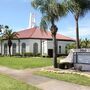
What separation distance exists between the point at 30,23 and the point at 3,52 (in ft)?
40.4

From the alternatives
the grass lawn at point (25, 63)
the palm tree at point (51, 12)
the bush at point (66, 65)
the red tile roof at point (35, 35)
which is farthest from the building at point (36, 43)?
the bush at point (66, 65)

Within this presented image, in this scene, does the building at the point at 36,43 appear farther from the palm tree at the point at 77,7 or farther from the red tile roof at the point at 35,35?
the palm tree at the point at 77,7

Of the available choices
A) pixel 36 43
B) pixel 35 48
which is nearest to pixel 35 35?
pixel 36 43

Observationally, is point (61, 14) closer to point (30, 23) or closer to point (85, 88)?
point (85, 88)

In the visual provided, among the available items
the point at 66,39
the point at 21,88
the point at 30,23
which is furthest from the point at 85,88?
the point at 30,23

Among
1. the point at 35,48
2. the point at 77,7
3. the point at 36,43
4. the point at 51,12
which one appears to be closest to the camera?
the point at 51,12

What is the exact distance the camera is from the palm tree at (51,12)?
26359mm

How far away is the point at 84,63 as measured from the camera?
74.5 feet

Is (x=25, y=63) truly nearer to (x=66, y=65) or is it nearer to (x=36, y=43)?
(x=66, y=65)

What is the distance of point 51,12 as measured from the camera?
2669 cm

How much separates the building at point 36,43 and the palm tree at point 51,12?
40335 millimetres

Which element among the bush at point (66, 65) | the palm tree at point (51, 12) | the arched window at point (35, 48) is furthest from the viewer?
the arched window at point (35, 48)

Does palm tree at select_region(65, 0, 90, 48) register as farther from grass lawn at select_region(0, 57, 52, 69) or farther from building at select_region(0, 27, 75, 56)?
building at select_region(0, 27, 75, 56)

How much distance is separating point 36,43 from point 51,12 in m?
44.0
